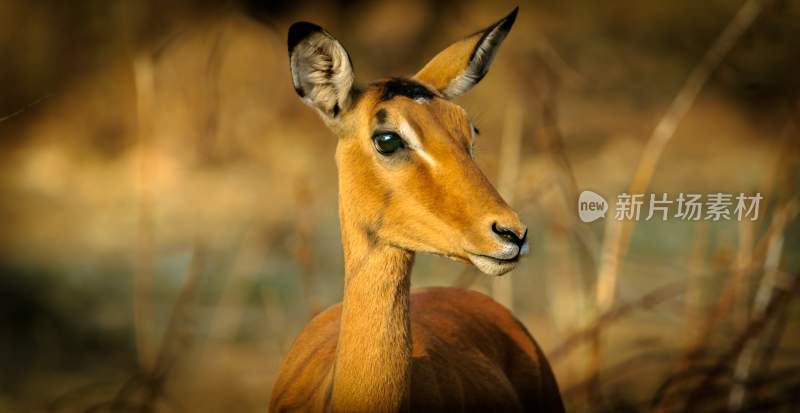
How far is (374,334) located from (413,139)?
626 millimetres

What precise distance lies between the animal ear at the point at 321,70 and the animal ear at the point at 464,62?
0.40 m

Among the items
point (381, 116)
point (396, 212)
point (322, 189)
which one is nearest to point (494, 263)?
point (396, 212)

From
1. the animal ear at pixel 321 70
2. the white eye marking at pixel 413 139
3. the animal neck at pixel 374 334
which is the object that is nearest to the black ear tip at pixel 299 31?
the animal ear at pixel 321 70

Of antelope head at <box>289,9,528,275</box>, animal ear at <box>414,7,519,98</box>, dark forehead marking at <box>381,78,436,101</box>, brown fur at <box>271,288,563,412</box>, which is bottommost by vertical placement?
brown fur at <box>271,288,563,412</box>

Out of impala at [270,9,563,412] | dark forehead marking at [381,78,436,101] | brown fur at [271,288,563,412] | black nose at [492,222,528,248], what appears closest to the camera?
black nose at [492,222,528,248]

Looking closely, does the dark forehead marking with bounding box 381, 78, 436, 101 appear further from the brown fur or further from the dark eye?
the brown fur

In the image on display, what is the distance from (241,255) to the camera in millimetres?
4191

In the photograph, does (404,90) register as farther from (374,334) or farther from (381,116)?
(374,334)

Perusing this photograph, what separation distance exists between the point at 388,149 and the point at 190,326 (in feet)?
5.77

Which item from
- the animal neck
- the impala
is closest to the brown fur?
the impala

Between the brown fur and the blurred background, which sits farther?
the blurred background

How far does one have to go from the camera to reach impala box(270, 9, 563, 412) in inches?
106

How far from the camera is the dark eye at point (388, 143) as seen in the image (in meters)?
2.82

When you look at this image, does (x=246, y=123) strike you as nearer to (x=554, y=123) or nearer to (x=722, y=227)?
(x=554, y=123)
